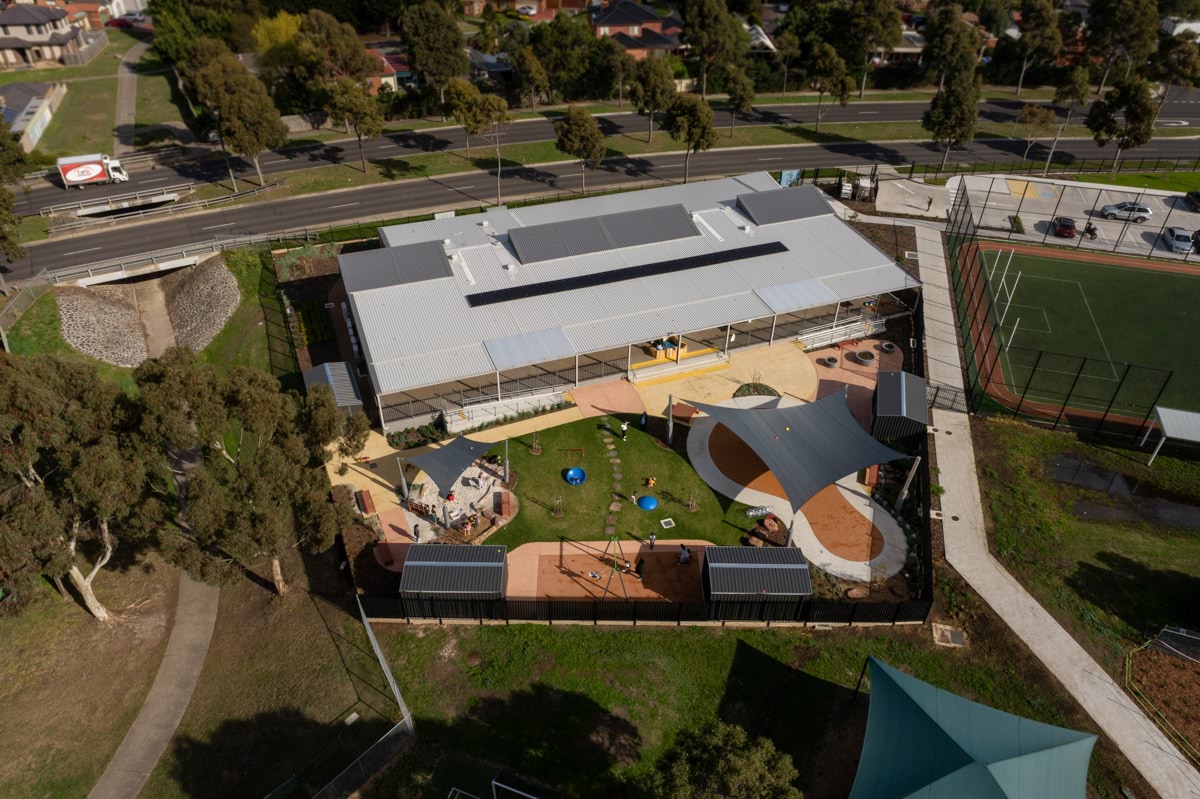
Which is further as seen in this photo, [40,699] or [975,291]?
[975,291]

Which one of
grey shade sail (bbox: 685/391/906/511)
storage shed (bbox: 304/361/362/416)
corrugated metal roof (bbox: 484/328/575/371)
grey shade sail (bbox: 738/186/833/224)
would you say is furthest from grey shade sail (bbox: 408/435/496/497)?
grey shade sail (bbox: 738/186/833/224)

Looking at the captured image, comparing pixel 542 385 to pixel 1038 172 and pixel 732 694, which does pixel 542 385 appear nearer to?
pixel 732 694

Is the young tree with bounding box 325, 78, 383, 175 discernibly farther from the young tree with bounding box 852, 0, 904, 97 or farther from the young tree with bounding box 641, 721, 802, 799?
the young tree with bounding box 641, 721, 802, 799

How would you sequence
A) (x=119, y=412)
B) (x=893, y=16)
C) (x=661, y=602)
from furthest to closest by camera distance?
(x=893, y=16), (x=661, y=602), (x=119, y=412)

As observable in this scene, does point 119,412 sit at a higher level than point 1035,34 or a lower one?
lower

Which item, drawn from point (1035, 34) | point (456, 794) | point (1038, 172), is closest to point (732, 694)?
point (456, 794)

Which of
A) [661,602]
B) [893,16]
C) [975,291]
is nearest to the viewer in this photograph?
[661,602]
